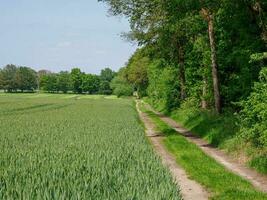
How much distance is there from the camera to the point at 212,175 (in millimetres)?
17656

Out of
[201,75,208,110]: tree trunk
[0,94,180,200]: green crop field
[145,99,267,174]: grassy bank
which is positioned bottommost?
[145,99,267,174]: grassy bank

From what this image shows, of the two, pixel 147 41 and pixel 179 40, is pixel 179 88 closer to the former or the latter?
pixel 179 40

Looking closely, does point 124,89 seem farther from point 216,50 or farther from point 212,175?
point 212,175

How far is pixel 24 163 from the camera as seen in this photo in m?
13.8

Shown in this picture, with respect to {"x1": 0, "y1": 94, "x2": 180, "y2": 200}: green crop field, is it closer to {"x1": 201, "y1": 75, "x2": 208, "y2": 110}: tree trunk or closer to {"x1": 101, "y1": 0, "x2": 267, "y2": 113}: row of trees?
{"x1": 101, "y1": 0, "x2": 267, "y2": 113}: row of trees

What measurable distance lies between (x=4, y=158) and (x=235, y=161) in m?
10.0

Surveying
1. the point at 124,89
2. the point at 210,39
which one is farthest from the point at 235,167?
the point at 124,89

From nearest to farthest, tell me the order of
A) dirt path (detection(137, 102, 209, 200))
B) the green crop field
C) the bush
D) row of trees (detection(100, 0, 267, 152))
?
the green crop field → dirt path (detection(137, 102, 209, 200)) → row of trees (detection(100, 0, 267, 152)) → the bush

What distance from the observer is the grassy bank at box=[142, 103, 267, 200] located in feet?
47.8

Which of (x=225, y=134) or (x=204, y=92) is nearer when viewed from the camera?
(x=225, y=134)

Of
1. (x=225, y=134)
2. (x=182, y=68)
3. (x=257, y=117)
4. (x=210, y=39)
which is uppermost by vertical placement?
(x=210, y=39)

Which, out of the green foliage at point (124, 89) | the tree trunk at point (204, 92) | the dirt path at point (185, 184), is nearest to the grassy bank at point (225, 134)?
the tree trunk at point (204, 92)

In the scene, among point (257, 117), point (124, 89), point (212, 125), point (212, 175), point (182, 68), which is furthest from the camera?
point (124, 89)

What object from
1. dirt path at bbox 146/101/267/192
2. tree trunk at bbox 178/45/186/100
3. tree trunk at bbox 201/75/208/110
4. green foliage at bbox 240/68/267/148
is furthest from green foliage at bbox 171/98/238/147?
tree trunk at bbox 178/45/186/100
